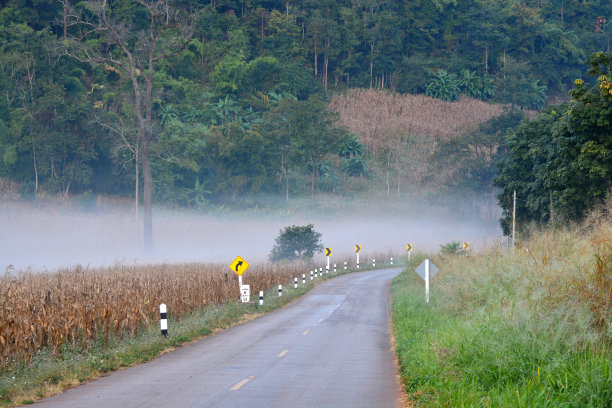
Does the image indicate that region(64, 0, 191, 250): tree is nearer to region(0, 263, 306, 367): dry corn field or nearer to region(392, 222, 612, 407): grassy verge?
region(0, 263, 306, 367): dry corn field

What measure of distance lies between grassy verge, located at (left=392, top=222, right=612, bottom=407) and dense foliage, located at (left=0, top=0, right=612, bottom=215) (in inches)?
1935

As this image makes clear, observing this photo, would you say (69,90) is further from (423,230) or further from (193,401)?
(193,401)

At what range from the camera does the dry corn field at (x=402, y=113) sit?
108500 mm

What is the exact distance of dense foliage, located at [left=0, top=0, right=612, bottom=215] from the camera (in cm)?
8062

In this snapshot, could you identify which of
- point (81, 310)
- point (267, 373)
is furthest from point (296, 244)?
point (267, 373)

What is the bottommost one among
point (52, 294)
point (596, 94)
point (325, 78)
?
point (52, 294)

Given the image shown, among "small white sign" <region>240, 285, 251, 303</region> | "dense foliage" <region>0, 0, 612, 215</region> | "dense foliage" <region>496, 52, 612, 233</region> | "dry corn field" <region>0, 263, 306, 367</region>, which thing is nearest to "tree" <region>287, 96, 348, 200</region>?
"dense foliage" <region>0, 0, 612, 215</region>

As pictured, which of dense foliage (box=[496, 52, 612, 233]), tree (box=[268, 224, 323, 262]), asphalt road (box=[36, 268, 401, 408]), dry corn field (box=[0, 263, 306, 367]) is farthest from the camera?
tree (box=[268, 224, 323, 262])

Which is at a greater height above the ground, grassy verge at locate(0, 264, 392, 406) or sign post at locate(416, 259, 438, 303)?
sign post at locate(416, 259, 438, 303)

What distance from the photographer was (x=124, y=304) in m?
20.4

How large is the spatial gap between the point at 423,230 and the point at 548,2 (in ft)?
198

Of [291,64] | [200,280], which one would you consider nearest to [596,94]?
[200,280]

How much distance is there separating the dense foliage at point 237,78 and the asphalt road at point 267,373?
41.2 meters

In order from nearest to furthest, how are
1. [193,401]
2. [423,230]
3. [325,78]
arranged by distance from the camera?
1. [193,401]
2. [423,230]
3. [325,78]
